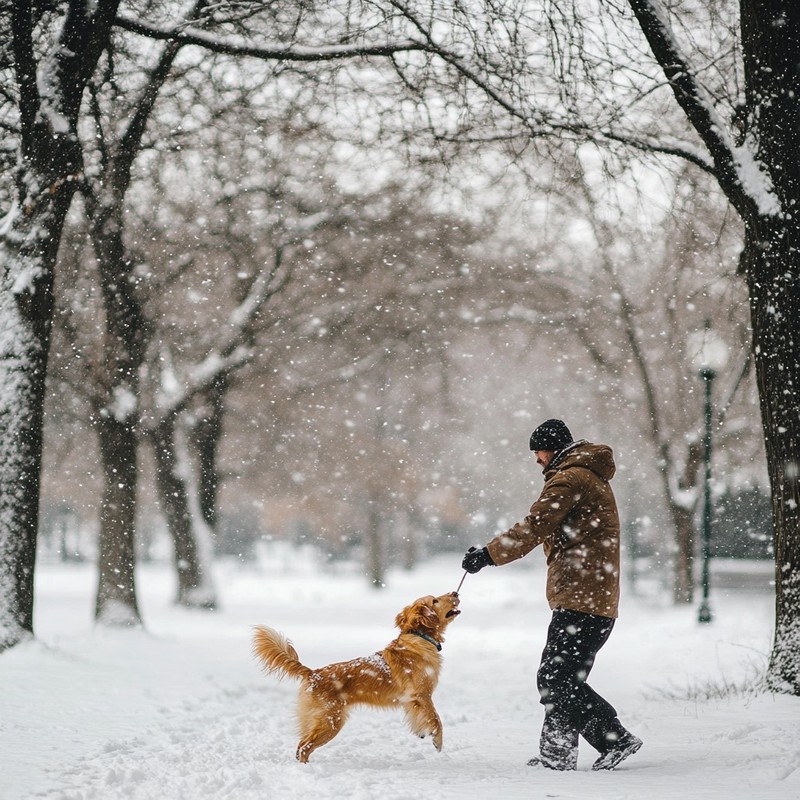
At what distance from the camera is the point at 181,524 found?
18641 mm

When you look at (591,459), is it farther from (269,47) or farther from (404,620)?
(269,47)

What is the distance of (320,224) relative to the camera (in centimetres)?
1658

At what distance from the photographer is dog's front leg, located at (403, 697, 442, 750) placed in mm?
5711

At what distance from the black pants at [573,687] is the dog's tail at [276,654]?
4.89 ft

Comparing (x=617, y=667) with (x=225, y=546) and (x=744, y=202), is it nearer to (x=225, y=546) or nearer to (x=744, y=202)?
(x=744, y=202)

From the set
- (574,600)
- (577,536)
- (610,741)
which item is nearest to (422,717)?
(610,741)

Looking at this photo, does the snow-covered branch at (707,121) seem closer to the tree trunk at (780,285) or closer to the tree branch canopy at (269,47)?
the tree trunk at (780,285)

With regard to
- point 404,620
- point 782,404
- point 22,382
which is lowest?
point 404,620

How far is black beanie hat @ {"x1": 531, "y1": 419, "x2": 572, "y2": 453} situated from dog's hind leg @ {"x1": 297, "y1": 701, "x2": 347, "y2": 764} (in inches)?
80.4

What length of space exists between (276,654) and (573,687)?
1.81 meters

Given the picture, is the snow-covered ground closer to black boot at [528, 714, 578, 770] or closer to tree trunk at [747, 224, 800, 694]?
black boot at [528, 714, 578, 770]

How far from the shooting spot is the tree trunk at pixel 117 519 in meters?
Result: 12.6

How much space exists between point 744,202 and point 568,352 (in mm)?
14106

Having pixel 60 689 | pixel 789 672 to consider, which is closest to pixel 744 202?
pixel 789 672
